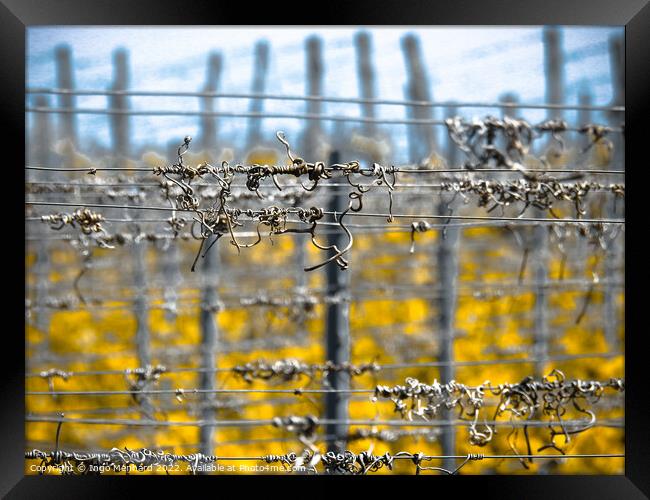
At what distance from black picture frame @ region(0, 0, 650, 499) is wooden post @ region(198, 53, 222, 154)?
152cm

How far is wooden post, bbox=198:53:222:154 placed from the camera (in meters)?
2.42

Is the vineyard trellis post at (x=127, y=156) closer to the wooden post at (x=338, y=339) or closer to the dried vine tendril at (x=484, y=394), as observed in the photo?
the wooden post at (x=338, y=339)

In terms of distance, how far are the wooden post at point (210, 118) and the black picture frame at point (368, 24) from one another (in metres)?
1.52

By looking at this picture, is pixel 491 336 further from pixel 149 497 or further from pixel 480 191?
pixel 149 497

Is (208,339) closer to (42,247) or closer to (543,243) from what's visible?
(42,247)

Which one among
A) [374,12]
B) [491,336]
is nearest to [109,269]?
[491,336]

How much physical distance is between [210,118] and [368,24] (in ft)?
6.02

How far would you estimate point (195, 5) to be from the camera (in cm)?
73

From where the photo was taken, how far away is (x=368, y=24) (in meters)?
0.73

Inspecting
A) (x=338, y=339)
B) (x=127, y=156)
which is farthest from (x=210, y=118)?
(x=338, y=339)

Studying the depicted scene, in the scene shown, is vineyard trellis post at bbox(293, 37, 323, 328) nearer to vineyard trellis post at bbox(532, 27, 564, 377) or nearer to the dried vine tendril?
vineyard trellis post at bbox(532, 27, 564, 377)

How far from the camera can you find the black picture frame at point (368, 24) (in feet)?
2.38

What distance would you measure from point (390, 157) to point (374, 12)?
1.88m

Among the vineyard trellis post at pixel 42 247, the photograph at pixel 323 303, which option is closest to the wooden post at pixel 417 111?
the photograph at pixel 323 303
